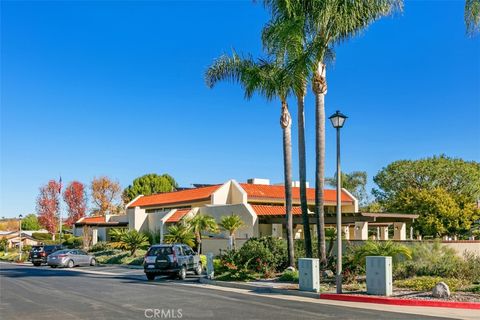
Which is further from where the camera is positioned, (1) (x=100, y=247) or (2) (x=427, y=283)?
(1) (x=100, y=247)

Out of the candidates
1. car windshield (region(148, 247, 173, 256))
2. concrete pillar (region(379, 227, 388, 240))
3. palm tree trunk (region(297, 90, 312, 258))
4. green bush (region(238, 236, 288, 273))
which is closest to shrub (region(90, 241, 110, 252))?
concrete pillar (region(379, 227, 388, 240))

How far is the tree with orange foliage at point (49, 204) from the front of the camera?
3595 inches

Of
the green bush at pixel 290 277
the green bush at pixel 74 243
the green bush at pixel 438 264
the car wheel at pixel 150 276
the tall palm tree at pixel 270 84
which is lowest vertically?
the green bush at pixel 74 243

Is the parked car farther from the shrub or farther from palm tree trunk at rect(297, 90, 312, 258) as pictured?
the shrub

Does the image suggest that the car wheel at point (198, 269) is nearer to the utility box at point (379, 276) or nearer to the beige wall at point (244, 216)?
the utility box at point (379, 276)

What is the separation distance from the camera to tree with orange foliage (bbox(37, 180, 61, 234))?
91312 mm

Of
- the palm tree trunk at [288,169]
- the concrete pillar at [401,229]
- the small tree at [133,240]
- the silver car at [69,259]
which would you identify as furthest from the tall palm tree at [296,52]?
the small tree at [133,240]

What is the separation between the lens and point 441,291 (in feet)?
49.4

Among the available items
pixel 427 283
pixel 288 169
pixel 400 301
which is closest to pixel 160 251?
pixel 288 169

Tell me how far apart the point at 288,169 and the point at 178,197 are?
3193 centimetres

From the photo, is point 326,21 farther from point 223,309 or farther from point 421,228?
point 421,228

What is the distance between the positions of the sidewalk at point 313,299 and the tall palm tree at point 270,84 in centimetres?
347

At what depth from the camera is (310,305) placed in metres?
14.8

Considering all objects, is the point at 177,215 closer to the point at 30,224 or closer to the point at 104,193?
the point at 104,193
